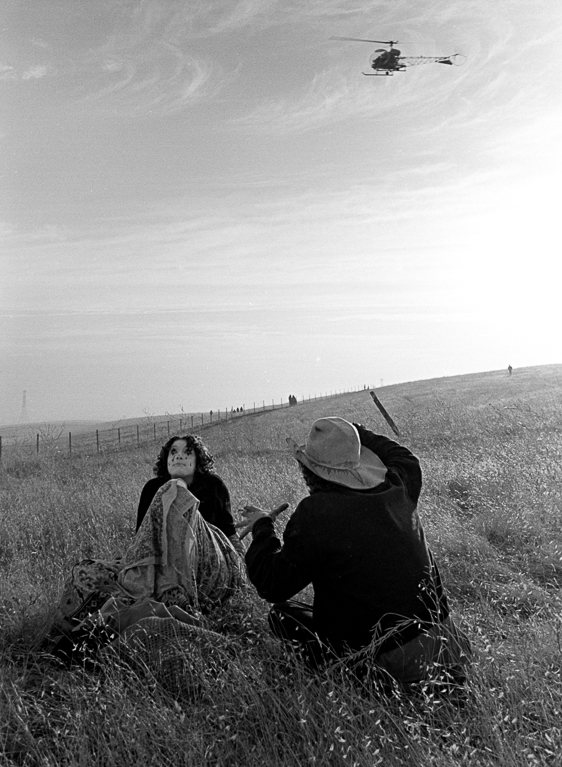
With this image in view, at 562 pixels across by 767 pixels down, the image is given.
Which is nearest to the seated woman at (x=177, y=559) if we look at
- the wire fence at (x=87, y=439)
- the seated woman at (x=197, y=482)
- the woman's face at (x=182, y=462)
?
the seated woman at (x=197, y=482)

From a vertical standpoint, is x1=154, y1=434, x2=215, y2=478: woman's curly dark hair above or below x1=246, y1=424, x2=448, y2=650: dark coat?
above

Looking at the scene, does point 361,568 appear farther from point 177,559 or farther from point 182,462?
point 182,462

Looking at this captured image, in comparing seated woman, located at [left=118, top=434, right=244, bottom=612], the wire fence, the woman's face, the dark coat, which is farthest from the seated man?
the wire fence

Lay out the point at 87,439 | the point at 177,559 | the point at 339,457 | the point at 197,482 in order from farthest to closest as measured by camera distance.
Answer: the point at 87,439
the point at 197,482
the point at 177,559
the point at 339,457

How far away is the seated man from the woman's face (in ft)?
6.26

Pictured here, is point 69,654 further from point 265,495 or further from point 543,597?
point 265,495

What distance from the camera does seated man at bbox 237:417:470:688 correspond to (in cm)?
277

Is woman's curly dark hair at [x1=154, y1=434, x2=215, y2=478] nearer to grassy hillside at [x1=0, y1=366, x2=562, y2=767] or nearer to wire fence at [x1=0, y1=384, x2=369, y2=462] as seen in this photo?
grassy hillside at [x1=0, y1=366, x2=562, y2=767]

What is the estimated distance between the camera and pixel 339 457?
2.90m

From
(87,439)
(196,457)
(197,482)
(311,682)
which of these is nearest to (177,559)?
(197,482)

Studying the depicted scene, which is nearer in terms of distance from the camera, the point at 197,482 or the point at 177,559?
the point at 177,559

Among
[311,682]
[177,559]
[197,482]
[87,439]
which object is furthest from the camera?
[87,439]

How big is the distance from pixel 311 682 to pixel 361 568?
0.51m

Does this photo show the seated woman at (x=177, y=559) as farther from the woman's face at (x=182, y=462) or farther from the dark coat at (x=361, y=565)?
the dark coat at (x=361, y=565)
